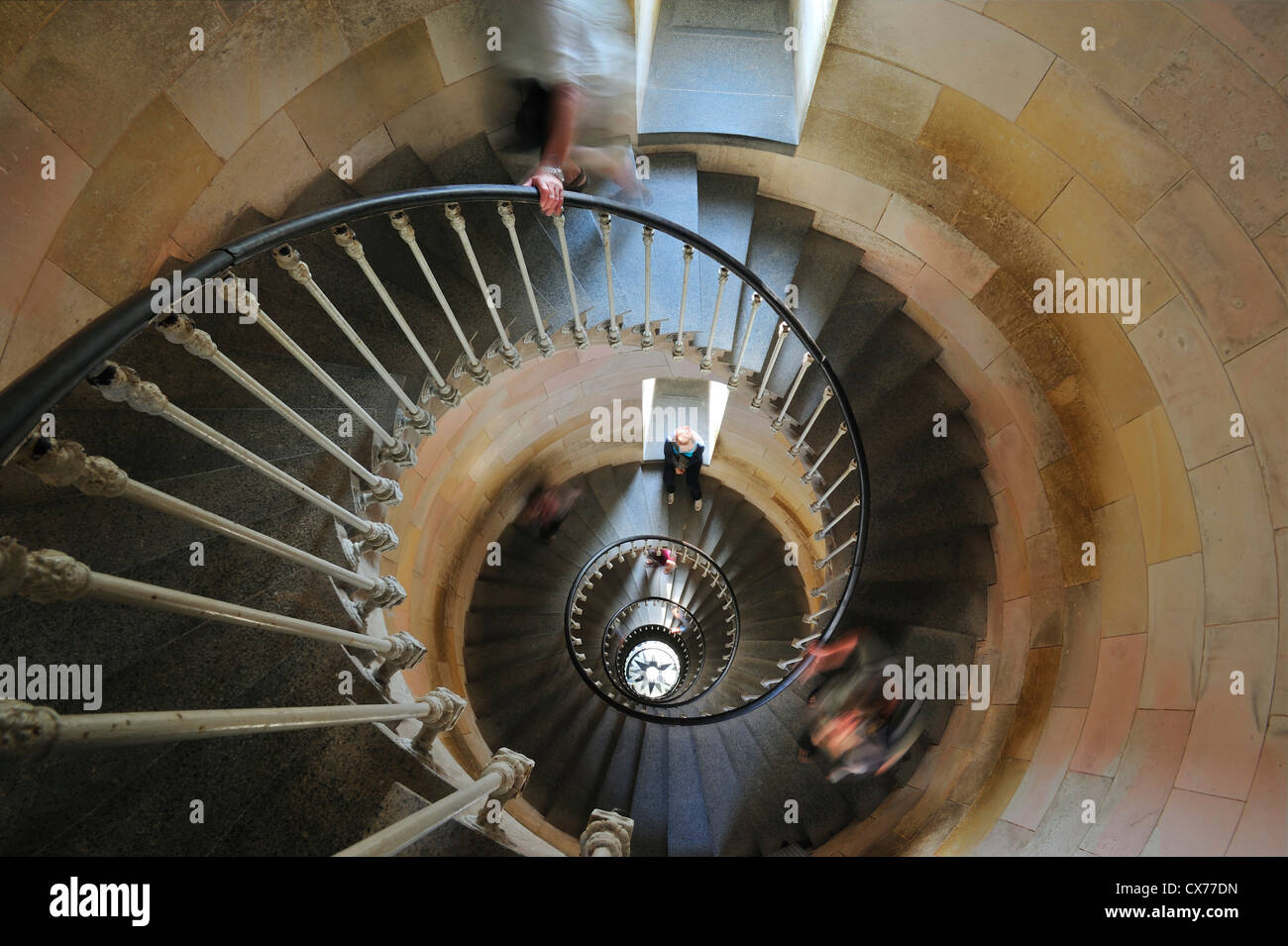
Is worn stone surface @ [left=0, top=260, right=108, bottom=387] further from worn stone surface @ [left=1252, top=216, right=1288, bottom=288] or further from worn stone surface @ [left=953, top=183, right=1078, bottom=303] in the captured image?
worn stone surface @ [left=1252, top=216, right=1288, bottom=288]

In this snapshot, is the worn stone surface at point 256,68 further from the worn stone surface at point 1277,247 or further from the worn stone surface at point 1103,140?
the worn stone surface at point 1277,247

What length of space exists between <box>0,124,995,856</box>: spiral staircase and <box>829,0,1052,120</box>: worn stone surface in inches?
48.5

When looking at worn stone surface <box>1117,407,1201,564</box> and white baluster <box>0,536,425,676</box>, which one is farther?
worn stone surface <box>1117,407,1201,564</box>

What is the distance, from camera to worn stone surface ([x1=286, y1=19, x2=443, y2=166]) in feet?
11.0

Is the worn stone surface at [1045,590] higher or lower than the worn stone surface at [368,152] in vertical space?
lower

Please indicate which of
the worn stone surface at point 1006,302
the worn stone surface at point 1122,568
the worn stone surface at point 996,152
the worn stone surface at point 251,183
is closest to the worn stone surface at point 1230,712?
the worn stone surface at point 1122,568

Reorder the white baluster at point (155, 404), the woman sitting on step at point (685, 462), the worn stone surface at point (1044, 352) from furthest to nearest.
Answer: the woman sitting on step at point (685, 462)
the worn stone surface at point (1044, 352)
the white baluster at point (155, 404)

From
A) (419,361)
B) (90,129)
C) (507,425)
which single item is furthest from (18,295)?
(507,425)

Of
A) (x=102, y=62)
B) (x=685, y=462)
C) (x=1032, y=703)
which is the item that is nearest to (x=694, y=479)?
(x=685, y=462)

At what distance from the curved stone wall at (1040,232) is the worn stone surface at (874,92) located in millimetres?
16

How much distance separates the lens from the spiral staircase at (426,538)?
2.05 meters

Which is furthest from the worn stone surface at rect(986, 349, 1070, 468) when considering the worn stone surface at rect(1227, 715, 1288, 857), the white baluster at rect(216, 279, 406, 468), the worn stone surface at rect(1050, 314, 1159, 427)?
the white baluster at rect(216, 279, 406, 468)

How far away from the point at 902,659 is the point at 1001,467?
155cm

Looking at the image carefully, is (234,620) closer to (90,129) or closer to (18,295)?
(18,295)
